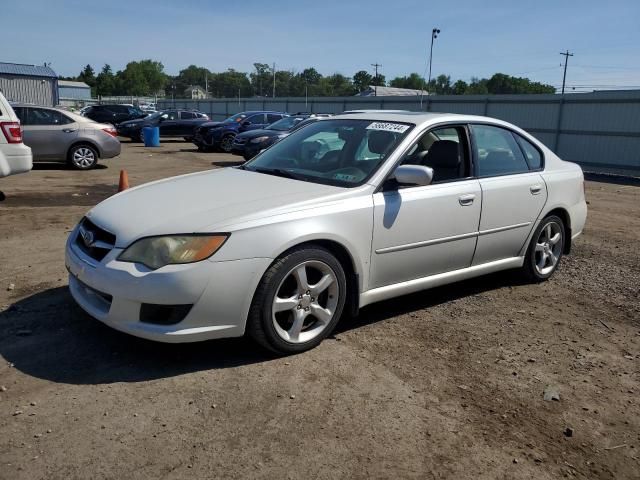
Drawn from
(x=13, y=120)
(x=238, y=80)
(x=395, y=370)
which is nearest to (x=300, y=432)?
(x=395, y=370)

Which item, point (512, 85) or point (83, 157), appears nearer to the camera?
point (83, 157)

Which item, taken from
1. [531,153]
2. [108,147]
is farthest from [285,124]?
[531,153]

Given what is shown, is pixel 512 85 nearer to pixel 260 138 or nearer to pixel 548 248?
pixel 260 138

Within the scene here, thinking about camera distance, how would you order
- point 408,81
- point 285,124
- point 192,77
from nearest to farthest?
point 285,124, point 408,81, point 192,77

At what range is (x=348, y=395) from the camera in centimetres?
342

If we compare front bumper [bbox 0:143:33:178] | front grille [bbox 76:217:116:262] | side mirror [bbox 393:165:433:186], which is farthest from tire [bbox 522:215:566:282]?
front bumper [bbox 0:143:33:178]

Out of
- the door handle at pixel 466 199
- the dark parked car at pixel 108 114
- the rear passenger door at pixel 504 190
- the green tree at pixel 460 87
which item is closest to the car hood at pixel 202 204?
the door handle at pixel 466 199

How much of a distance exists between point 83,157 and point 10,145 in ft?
17.0

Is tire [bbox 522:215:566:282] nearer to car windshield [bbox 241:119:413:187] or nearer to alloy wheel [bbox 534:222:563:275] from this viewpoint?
alloy wheel [bbox 534:222:563:275]

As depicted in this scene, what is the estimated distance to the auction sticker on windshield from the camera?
182 inches

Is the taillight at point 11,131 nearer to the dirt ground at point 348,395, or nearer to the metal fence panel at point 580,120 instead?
the dirt ground at point 348,395

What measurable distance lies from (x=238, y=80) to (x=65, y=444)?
458ft

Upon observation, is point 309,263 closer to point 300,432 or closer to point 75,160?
point 300,432

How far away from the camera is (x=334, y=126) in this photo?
5043 millimetres
